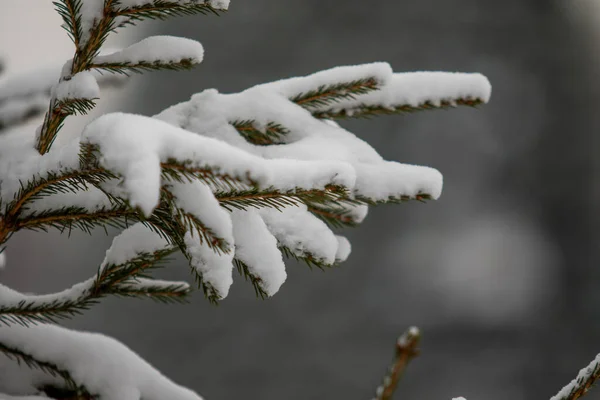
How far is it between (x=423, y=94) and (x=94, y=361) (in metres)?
0.31

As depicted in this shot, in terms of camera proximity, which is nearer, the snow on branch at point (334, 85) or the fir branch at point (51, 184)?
the fir branch at point (51, 184)

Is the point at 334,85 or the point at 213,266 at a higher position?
the point at 334,85

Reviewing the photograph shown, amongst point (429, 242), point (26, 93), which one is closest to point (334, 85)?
point (26, 93)

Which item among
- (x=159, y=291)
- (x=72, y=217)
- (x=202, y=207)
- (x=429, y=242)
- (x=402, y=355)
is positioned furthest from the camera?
(x=429, y=242)

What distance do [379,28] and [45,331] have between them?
3.27m

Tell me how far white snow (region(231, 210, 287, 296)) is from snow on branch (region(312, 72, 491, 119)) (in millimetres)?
160

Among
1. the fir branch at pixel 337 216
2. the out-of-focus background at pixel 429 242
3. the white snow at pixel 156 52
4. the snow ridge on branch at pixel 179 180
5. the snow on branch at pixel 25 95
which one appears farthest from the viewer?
the out-of-focus background at pixel 429 242

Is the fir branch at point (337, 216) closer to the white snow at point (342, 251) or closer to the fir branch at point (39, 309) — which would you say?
the white snow at point (342, 251)

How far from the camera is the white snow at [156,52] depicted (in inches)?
14.3

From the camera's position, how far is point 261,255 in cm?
32

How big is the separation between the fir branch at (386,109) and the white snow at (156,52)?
0.12 meters

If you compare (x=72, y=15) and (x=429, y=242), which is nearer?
(x=72, y=15)

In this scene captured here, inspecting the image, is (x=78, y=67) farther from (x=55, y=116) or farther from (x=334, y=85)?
(x=334, y=85)

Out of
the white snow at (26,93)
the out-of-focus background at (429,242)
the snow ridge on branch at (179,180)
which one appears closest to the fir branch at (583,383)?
the snow ridge on branch at (179,180)
